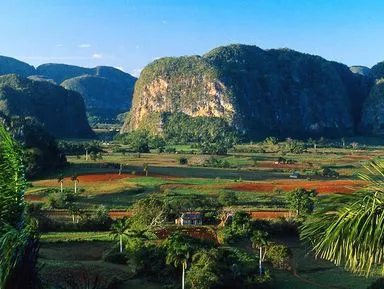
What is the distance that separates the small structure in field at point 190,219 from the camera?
44.4 metres

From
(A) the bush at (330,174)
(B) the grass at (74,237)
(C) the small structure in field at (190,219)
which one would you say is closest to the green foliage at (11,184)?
(B) the grass at (74,237)

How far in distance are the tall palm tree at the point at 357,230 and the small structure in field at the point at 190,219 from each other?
3899cm

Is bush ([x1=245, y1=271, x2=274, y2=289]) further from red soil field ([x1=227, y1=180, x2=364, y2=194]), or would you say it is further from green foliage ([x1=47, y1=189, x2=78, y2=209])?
red soil field ([x1=227, y1=180, x2=364, y2=194])

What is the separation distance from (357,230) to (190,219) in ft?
130

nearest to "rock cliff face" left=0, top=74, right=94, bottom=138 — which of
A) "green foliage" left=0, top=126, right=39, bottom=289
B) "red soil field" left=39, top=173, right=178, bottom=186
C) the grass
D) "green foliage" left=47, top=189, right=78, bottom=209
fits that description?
"red soil field" left=39, top=173, right=178, bottom=186

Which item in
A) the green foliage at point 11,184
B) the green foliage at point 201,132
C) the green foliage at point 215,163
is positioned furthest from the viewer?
the green foliage at point 201,132

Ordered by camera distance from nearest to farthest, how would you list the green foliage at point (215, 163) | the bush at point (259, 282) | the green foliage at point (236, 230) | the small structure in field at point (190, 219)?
the bush at point (259, 282) → the green foliage at point (236, 230) → the small structure in field at point (190, 219) → the green foliage at point (215, 163)

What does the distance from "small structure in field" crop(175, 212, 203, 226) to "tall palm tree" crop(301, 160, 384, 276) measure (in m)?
39.0

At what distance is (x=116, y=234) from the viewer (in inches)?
1406

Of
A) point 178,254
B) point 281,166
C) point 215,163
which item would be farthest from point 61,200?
point 281,166

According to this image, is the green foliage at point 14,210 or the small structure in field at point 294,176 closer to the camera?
the green foliage at point 14,210

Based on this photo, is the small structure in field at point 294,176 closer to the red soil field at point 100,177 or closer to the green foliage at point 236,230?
the red soil field at point 100,177

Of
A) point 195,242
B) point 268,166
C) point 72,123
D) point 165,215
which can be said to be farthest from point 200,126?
point 195,242

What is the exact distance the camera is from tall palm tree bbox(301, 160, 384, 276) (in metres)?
5.30
